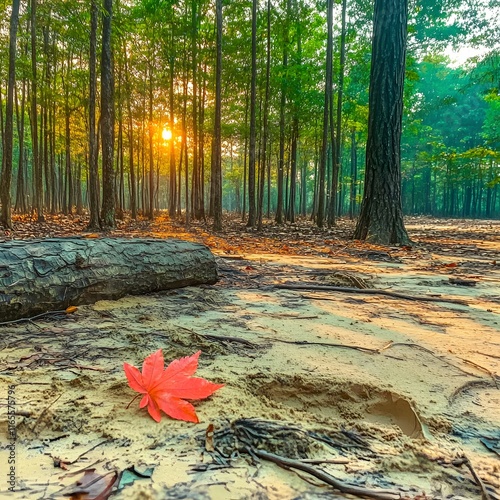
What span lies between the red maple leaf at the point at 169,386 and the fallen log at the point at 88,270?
152 centimetres

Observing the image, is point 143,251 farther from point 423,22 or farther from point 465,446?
point 423,22

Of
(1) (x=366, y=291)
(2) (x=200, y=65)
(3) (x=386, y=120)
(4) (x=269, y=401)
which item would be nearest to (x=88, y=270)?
(4) (x=269, y=401)

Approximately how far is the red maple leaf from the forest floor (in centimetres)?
5

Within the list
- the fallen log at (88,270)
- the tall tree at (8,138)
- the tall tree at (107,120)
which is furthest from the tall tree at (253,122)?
the fallen log at (88,270)

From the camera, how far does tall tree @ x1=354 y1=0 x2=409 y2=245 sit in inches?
311

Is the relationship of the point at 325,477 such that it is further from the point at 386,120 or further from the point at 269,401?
the point at 386,120

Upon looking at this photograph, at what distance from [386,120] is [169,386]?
26.2ft

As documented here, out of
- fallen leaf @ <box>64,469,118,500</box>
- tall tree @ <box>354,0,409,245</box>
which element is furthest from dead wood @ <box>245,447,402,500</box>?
tall tree @ <box>354,0,409,245</box>

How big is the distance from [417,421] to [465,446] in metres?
0.18

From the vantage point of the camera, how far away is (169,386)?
57.4 inches

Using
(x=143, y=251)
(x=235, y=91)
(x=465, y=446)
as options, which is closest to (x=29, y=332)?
(x=143, y=251)

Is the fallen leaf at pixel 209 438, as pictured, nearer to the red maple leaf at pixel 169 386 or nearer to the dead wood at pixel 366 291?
the red maple leaf at pixel 169 386

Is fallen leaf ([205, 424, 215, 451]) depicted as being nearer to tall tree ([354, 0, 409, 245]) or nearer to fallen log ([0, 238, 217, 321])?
fallen log ([0, 238, 217, 321])

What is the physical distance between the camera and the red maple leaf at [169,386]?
1372 mm
